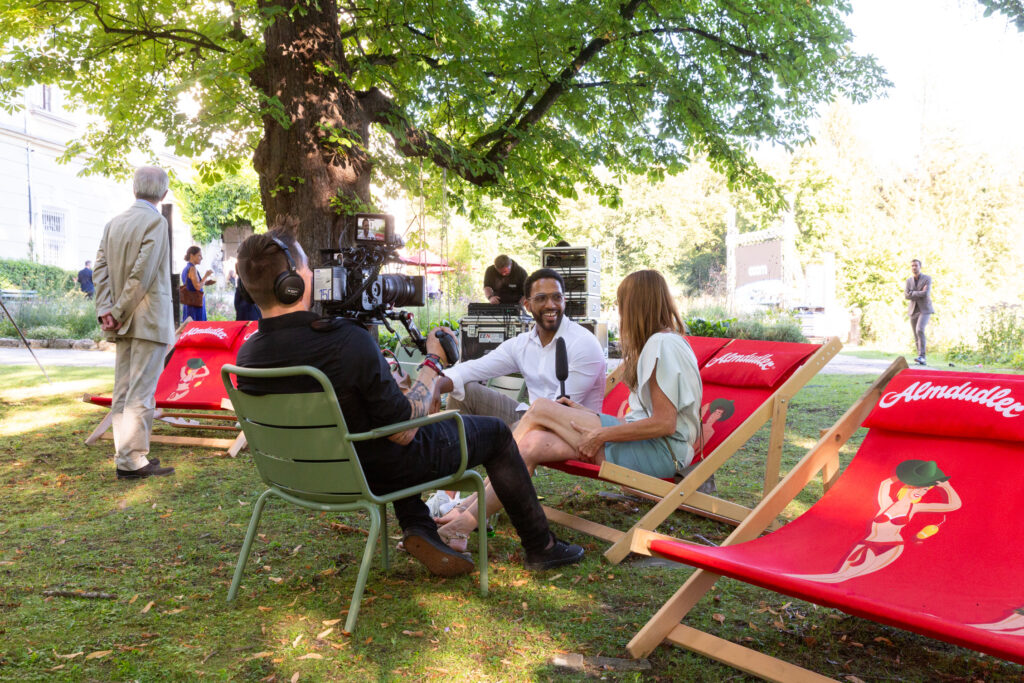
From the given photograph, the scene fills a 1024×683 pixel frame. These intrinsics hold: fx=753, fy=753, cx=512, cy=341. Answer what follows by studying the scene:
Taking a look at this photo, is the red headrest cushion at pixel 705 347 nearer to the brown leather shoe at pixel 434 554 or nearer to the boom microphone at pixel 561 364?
the boom microphone at pixel 561 364

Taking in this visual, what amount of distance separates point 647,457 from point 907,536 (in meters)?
1.12

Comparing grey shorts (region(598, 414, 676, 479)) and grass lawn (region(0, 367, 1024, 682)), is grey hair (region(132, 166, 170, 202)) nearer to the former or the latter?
grass lawn (region(0, 367, 1024, 682))

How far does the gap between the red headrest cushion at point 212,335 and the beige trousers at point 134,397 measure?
1032 mm

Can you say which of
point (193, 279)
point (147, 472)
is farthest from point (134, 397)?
point (193, 279)

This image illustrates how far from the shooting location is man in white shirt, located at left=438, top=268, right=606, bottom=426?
4.20m

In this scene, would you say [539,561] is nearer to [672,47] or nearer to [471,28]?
[471,28]

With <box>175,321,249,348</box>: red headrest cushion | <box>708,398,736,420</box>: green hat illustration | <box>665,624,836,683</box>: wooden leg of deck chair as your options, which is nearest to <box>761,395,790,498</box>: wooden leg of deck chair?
<box>708,398,736,420</box>: green hat illustration

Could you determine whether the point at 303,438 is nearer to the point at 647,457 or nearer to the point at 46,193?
the point at 647,457

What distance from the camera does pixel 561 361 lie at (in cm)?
413

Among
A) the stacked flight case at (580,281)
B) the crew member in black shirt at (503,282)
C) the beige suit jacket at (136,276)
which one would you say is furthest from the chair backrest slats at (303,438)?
the stacked flight case at (580,281)

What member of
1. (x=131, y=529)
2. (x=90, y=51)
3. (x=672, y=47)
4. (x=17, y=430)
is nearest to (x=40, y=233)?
(x=90, y=51)

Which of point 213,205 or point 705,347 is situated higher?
point 213,205

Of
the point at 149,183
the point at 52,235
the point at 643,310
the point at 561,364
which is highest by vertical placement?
the point at 52,235

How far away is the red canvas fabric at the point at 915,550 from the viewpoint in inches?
72.4
